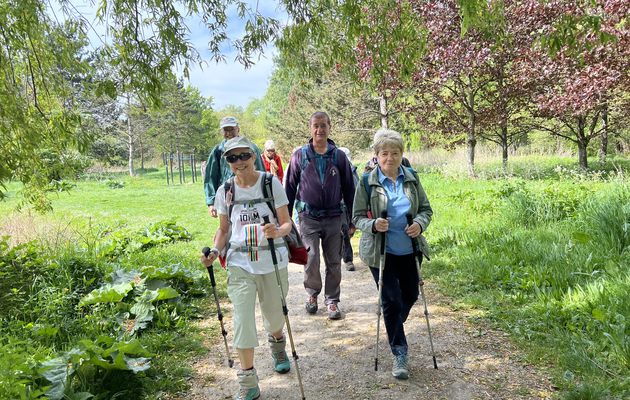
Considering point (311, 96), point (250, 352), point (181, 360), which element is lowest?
point (181, 360)

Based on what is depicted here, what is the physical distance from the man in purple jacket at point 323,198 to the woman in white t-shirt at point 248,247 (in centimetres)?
141

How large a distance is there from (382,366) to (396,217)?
1.30 m

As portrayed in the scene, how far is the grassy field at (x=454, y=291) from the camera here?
10.7 ft

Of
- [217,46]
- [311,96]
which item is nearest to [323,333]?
[217,46]

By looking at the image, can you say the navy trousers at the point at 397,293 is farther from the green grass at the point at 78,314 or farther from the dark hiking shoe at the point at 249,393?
the green grass at the point at 78,314

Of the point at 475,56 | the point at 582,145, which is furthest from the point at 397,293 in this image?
the point at 582,145

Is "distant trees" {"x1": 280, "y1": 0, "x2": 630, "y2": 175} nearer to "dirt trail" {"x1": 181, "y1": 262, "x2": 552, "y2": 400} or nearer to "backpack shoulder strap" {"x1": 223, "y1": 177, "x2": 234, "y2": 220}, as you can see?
"backpack shoulder strap" {"x1": 223, "y1": 177, "x2": 234, "y2": 220}

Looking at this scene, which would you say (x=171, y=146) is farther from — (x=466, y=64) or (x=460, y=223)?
(x=460, y=223)

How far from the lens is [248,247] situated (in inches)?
127

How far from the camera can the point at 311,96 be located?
94.6 feet

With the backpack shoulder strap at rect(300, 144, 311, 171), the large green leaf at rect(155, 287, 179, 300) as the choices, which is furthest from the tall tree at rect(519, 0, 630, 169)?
the large green leaf at rect(155, 287, 179, 300)

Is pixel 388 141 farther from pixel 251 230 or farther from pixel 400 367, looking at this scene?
pixel 400 367

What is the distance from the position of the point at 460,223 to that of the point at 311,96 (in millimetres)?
22281

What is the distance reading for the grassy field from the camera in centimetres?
326
